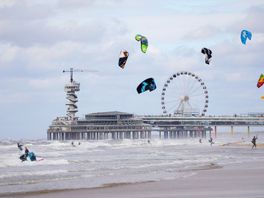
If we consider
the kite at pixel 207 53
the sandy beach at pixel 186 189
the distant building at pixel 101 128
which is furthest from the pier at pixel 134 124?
the sandy beach at pixel 186 189

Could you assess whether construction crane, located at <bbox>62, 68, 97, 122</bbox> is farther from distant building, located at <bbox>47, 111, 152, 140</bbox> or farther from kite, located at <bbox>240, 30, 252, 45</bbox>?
kite, located at <bbox>240, 30, 252, 45</bbox>

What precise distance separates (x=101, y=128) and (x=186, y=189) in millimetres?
147970

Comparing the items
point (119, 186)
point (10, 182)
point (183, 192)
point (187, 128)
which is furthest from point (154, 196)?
point (187, 128)

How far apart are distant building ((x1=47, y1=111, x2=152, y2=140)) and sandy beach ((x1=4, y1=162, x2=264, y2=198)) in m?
142

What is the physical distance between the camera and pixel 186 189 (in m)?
24.7

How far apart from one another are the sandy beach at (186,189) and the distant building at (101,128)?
14245 centimetres

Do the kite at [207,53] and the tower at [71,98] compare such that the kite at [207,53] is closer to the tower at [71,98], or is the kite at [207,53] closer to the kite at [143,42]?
the kite at [143,42]

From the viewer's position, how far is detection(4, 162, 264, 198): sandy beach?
905 inches

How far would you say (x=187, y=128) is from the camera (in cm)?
18338

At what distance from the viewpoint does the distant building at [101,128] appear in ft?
563

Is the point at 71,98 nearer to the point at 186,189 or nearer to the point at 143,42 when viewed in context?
the point at 143,42

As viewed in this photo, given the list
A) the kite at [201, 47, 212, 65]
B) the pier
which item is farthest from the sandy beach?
the pier

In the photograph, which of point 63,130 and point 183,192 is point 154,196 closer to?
point 183,192

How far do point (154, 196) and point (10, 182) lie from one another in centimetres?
942
